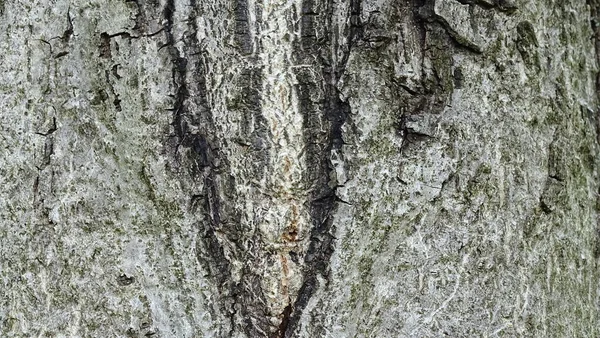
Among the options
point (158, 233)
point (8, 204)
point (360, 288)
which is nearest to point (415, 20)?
point (360, 288)

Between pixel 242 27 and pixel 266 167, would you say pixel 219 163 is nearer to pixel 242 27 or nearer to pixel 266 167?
pixel 266 167

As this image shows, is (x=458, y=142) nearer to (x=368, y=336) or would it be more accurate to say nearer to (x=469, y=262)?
(x=469, y=262)

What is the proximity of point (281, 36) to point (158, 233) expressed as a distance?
1.29 ft

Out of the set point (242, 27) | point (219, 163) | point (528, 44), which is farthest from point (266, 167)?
point (528, 44)

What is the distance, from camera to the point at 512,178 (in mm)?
1303

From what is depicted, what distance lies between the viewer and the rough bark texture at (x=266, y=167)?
49.0 inches

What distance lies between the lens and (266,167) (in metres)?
1.25

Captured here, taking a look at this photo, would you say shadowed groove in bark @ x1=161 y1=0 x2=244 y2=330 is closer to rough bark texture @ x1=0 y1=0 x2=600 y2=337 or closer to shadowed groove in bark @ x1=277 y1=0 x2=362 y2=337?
rough bark texture @ x1=0 y1=0 x2=600 y2=337

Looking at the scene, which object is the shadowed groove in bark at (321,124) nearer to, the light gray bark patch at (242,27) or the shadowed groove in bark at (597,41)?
the light gray bark patch at (242,27)

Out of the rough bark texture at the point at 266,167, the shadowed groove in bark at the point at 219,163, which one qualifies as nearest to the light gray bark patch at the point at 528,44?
the rough bark texture at the point at 266,167

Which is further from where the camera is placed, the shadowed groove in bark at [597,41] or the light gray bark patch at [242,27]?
the shadowed groove in bark at [597,41]

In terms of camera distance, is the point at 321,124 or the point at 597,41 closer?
the point at 321,124

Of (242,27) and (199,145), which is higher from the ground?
(242,27)

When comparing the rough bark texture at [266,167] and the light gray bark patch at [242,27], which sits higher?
the light gray bark patch at [242,27]
